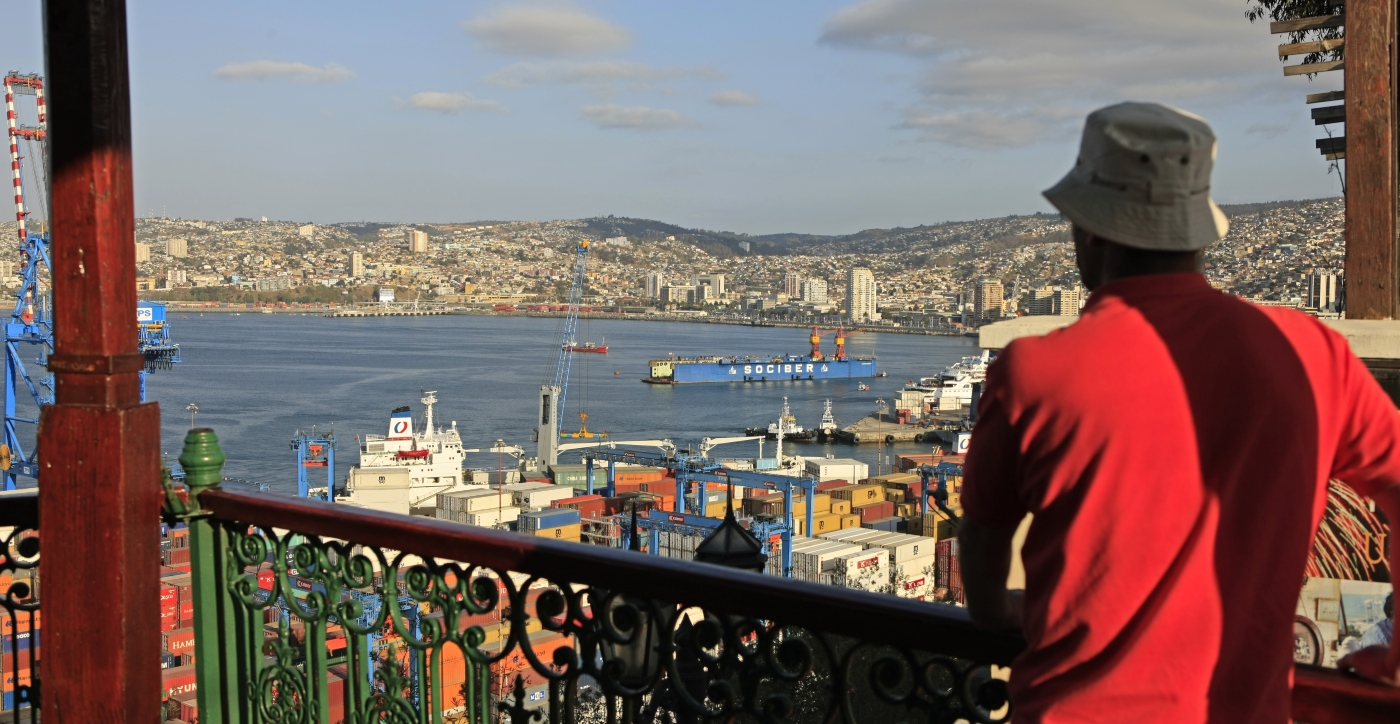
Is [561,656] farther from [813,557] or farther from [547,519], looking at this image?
[547,519]

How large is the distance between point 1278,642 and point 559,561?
86 cm

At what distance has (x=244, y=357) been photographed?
208ft

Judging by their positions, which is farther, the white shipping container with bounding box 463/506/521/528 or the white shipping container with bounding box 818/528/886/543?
the white shipping container with bounding box 463/506/521/528

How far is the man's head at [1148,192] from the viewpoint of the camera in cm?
85

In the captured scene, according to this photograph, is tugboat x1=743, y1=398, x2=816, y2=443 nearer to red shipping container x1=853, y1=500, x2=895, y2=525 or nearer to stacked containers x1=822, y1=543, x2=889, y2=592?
red shipping container x1=853, y1=500, x2=895, y2=525

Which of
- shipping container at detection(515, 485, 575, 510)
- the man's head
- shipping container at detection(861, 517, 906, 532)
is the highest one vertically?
the man's head

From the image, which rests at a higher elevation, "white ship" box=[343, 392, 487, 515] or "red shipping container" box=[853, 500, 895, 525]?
"white ship" box=[343, 392, 487, 515]

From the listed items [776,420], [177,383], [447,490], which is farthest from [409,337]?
[447,490]

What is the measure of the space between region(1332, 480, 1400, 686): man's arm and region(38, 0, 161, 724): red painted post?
5.08 feet

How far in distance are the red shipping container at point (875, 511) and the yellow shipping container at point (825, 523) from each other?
36.0 inches

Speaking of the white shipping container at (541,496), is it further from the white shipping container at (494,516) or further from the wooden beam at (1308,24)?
the wooden beam at (1308,24)

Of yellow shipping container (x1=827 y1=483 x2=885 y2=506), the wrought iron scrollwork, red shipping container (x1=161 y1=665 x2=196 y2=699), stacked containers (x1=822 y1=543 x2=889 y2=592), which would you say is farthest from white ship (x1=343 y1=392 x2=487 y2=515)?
the wrought iron scrollwork

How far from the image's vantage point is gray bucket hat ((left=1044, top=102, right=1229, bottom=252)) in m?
0.85

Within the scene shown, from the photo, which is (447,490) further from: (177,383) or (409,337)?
(409,337)
